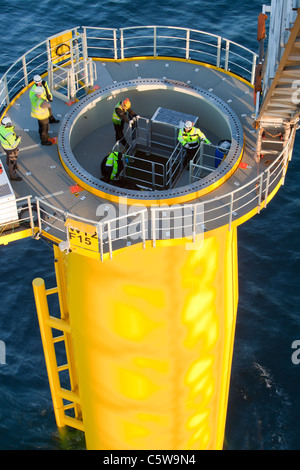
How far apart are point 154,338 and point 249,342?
13.7 metres

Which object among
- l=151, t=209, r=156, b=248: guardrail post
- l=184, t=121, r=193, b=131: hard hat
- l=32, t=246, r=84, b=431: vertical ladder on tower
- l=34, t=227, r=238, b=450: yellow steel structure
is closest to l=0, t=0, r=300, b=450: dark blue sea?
l=32, t=246, r=84, b=431: vertical ladder on tower

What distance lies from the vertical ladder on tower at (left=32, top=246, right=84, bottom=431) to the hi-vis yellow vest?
5.58m

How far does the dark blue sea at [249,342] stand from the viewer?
40.7m

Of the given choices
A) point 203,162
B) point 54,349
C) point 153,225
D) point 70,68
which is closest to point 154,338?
point 153,225

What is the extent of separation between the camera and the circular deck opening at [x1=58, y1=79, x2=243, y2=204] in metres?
30.4

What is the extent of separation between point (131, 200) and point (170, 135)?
6.65m

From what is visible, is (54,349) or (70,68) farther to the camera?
(54,349)

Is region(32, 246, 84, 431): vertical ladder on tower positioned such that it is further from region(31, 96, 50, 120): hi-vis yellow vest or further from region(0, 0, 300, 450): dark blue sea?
region(31, 96, 50, 120): hi-vis yellow vest

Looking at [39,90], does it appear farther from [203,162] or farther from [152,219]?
[152,219]

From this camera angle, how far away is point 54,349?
123 feet

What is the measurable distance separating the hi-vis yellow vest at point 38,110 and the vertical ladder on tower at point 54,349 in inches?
220

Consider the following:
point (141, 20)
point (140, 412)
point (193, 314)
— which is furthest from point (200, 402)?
point (141, 20)

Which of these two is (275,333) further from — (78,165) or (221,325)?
(78,165)

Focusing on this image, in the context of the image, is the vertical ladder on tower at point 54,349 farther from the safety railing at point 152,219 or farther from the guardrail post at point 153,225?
the guardrail post at point 153,225
